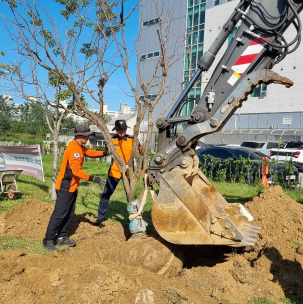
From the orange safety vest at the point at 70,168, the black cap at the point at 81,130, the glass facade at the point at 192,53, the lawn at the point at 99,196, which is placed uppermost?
the glass facade at the point at 192,53

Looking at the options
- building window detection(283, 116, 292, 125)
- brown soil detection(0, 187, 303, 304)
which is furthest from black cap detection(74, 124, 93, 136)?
building window detection(283, 116, 292, 125)

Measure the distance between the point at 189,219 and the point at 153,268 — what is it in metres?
0.73

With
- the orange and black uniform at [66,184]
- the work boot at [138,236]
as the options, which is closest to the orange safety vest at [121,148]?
the orange and black uniform at [66,184]

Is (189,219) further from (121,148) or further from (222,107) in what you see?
(121,148)

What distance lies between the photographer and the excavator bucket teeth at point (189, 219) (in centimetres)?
385

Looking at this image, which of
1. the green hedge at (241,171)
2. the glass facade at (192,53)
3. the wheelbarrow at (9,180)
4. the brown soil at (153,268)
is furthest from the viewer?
the green hedge at (241,171)

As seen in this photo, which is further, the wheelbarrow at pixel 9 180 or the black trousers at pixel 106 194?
the wheelbarrow at pixel 9 180

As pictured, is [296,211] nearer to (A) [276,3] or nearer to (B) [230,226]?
(B) [230,226]

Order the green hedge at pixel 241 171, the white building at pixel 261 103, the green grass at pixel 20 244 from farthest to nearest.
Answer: the white building at pixel 261 103, the green hedge at pixel 241 171, the green grass at pixel 20 244

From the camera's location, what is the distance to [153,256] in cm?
413

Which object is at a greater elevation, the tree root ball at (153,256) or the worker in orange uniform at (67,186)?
the worker in orange uniform at (67,186)

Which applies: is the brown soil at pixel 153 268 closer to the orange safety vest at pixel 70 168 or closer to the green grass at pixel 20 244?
the green grass at pixel 20 244

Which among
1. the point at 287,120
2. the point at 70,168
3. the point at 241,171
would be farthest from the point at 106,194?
the point at 287,120

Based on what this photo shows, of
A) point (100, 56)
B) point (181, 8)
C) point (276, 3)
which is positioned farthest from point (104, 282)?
point (181, 8)
